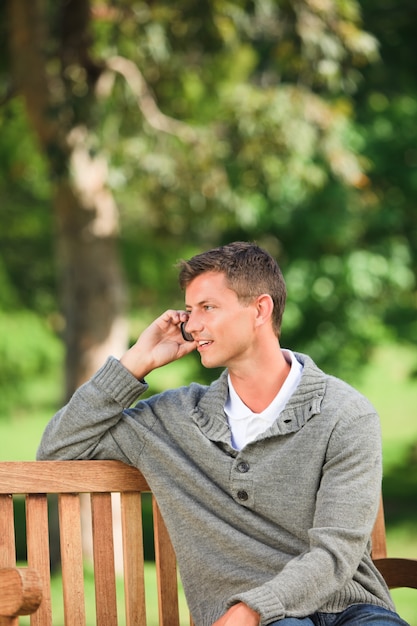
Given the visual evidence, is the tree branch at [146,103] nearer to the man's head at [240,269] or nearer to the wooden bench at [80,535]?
the man's head at [240,269]

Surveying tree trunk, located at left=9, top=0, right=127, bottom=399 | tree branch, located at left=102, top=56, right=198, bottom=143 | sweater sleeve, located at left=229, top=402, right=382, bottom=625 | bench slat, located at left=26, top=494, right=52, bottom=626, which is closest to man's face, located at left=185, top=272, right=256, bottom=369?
sweater sleeve, located at left=229, top=402, right=382, bottom=625

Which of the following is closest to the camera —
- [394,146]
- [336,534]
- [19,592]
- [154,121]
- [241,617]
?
[19,592]

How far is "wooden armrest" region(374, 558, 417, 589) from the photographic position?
140 inches

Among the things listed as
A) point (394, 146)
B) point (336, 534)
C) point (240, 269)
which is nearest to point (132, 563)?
point (336, 534)

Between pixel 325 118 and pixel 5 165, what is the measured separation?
3.80 metres

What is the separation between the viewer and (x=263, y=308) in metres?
3.35

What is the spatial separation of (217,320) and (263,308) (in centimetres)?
17

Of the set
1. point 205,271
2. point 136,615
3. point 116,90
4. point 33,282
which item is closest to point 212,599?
point 136,615

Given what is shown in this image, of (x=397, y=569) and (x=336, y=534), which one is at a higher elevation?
(x=336, y=534)

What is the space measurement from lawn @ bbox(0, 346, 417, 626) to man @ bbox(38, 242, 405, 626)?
256 inches

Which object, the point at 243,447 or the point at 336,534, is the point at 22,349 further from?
the point at 336,534

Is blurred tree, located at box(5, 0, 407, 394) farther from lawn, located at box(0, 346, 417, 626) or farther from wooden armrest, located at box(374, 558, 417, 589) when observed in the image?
wooden armrest, located at box(374, 558, 417, 589)

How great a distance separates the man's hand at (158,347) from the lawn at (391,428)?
6.49 meters

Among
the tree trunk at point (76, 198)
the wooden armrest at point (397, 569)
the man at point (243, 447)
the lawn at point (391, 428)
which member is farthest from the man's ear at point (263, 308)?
the lawn at point (391, 428)
